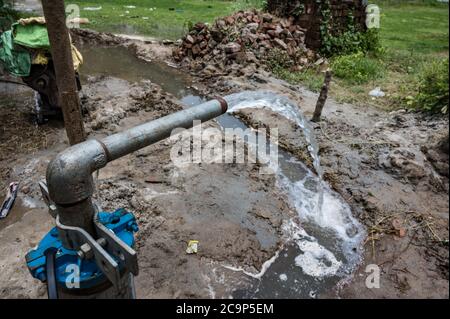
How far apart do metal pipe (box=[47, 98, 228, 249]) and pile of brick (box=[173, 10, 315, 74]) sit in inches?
285

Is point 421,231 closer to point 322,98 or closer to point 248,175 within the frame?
point 248,175

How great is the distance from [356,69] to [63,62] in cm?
758

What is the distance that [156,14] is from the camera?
15.5 meters

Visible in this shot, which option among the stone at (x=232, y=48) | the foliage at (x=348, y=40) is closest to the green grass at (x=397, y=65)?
the foliage at (x=348, y=40)

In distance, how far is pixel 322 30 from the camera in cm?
944

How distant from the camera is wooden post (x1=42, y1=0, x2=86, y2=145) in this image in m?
2.21

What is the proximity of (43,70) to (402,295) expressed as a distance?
19.0ft

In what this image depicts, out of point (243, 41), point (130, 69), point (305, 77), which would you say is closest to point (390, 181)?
point (305, 77)

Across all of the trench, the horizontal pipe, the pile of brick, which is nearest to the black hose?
the horizontal pipe

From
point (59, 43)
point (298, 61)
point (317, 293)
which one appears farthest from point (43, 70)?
point (298, 61)

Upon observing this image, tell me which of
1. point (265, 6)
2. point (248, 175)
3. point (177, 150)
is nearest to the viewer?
point (248, 175)

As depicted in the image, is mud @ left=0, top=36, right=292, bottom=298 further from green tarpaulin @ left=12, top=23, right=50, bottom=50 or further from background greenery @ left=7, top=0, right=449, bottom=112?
background greenery @ left=7, top=0, right=449, bottom=112

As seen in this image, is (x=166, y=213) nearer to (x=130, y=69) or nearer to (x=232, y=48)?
(x=232, y=48)

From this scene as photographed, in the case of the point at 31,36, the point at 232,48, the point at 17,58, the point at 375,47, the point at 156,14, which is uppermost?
the point at 156,14
